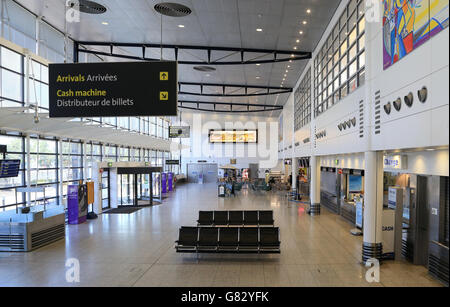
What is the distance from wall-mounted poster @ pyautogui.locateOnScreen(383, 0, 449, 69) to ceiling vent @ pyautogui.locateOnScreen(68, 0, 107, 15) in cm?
874

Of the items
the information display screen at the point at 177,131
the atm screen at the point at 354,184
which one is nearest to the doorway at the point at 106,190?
the information display screen at the point at 177,131

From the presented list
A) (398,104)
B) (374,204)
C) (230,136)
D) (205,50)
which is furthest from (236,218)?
(230,136)

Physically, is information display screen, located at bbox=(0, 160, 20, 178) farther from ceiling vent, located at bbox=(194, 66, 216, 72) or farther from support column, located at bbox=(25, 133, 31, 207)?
ceiling vent, located at bbox=(194, 66, 216, 72)

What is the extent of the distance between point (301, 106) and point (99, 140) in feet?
41.3

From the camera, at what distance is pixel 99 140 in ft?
53.7

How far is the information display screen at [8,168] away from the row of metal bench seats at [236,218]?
20.3 feet

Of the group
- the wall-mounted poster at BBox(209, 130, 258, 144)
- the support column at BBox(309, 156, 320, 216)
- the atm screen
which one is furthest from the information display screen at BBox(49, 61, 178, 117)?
the wall-mounted poster at BBox(209, 130, 258, 144)

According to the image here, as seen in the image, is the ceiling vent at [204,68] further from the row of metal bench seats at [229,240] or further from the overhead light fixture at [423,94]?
the overhead light fixture at [423,94]

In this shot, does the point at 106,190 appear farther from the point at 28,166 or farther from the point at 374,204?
the point at 374,204

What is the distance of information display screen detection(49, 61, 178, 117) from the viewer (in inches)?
228

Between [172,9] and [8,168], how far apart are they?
7395 mm

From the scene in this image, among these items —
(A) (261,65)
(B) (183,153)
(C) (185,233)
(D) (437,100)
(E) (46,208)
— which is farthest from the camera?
(B) (183,153)
